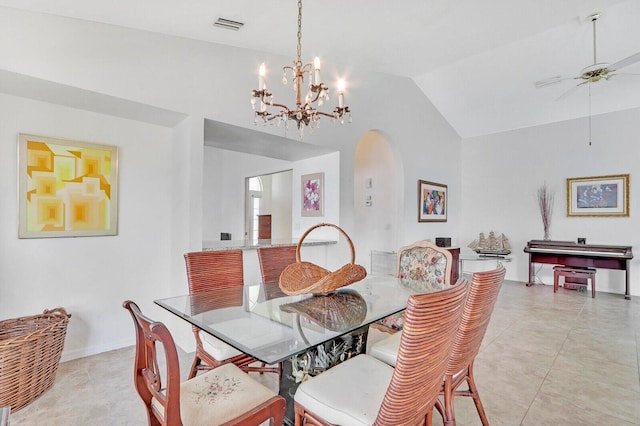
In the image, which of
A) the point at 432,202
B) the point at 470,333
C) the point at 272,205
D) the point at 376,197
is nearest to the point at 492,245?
the point at 432,202

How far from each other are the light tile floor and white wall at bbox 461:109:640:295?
209cm

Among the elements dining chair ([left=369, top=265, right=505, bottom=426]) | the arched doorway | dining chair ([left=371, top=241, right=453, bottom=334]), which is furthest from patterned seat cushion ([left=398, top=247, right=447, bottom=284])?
the arched doorway

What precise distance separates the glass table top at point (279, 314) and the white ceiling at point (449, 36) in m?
2.02

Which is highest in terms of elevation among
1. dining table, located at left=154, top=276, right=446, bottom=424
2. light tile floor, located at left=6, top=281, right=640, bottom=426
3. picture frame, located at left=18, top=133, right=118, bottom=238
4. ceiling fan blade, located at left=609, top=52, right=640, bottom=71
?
ceiling fan blade, located at left=609, top=52, right=640, bottom=71

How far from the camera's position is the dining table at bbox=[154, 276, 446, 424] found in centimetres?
138

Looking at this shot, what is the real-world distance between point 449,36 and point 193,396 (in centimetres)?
383

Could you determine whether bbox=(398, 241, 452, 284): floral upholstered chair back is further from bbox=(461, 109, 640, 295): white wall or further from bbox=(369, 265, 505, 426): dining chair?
bbox=(461, 109, 640, 295): white wall

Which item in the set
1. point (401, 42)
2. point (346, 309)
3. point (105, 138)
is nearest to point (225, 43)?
point (105, 138)

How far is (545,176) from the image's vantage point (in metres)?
5.90

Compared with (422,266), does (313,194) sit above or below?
above

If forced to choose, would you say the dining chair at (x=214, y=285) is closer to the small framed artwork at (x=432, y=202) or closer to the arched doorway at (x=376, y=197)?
the arched doorway at (x=376, y=197)

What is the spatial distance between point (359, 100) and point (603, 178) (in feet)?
14.4

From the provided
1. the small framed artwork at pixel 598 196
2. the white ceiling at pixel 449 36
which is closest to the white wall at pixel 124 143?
the white ceiling at pixel 449 36

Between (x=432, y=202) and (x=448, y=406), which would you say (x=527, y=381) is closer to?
(x=448, y=406)
